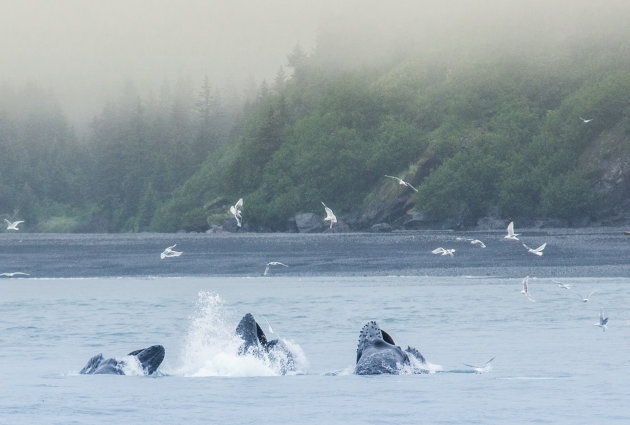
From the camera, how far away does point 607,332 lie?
119 feet

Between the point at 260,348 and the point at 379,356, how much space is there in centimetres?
322

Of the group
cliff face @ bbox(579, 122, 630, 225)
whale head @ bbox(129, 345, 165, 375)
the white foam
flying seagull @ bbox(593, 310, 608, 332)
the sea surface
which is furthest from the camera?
cliff face @ bbox(579, 122, 630, 225)

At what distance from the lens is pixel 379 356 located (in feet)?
94.1

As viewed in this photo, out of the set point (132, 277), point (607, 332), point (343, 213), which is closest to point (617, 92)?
point (343, 213)

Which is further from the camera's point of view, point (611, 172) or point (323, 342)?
point (611, 172)

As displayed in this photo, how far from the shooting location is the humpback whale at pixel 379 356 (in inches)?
1119

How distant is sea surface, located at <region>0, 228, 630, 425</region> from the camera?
23.3 m

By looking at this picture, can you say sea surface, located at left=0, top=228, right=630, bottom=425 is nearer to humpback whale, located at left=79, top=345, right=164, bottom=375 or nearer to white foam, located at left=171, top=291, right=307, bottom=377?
white foam, located at left=171, top=291, right=307, bottom=377

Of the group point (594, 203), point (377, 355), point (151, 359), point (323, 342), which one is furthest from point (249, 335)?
point (594, 203)

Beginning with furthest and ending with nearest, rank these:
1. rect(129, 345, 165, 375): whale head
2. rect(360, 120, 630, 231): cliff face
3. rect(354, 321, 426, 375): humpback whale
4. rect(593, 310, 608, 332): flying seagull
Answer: rect(360, 120, 630, 231): cliff face, rect(593, 310, 608, 332): flying seagull, rect(129, 345, 165, 375): whale head, rect(354, 321, 426, 375): humpback whale

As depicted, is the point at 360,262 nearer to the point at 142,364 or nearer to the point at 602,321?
the point at 602,321

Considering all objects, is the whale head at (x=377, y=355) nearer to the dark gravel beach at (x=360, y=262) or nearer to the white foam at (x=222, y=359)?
the white foam at (x=222, y=359)

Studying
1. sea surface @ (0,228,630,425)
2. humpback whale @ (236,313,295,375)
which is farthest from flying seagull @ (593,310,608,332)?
humpback whale @ (236,313,295,375)

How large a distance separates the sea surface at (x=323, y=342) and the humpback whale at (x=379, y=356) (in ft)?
1.85
